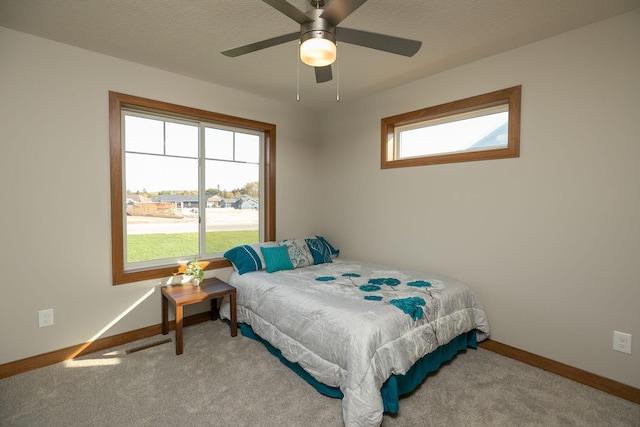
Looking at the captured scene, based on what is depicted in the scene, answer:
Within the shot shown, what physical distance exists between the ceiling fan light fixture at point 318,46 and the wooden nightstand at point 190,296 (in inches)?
84.4

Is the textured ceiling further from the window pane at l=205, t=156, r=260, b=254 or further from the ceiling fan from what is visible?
the window pane at l=205, t=156, r=260, b=254

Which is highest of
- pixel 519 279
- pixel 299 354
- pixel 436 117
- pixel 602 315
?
pixel 436 117

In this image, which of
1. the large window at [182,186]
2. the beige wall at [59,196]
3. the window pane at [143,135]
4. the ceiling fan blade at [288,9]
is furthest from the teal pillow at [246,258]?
the ceiling fan blade at [288,9]

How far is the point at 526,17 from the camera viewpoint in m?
2.08

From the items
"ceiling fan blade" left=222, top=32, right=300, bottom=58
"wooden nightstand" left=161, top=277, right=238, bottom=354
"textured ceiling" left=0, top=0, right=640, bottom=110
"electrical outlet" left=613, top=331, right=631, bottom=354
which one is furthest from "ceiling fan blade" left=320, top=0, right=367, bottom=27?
"electrical outlet" left=613, top=331, right=631, bottom=354

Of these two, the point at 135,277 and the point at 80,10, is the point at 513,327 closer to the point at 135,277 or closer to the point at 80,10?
the point at 135,277

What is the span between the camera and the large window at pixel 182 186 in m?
2.85

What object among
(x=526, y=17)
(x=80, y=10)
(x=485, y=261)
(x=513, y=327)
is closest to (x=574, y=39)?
(x=526, y=17)

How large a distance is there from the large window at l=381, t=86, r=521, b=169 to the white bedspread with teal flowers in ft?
3.94

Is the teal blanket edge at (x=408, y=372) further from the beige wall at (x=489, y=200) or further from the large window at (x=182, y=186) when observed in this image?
the large window at (x=182, y=186)

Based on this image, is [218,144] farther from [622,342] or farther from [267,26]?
[622,342]

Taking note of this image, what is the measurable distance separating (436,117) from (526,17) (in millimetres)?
1122

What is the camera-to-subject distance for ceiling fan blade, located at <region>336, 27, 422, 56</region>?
1.66 metres

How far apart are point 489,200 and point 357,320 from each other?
169 centimetres
